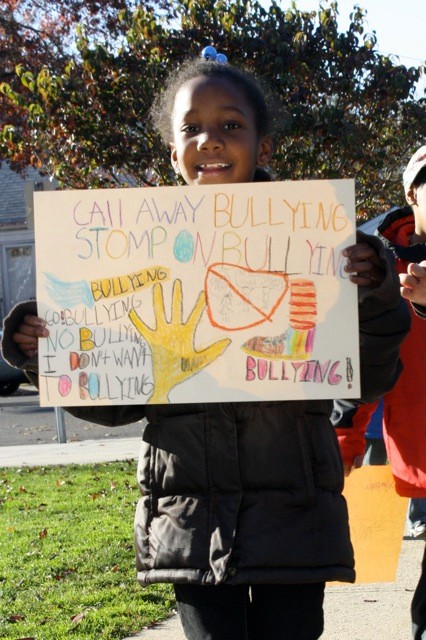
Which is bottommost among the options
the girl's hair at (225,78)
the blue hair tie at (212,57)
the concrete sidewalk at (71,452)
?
the concrete sidewalk at (71,452)

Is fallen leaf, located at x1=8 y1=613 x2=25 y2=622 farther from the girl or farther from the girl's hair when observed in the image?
the girl's hair

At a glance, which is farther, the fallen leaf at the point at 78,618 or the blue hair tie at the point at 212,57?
the fallen leaf at the point at 78,618

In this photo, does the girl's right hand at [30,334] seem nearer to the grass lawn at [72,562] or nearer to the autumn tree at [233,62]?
the grass lawn at [72,562]

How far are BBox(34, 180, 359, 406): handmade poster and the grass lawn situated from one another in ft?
6.18

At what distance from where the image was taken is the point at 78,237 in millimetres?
2812

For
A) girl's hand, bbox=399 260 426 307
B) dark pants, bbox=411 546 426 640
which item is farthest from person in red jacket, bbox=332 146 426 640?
girl's hand, bbox=399 260 426 307

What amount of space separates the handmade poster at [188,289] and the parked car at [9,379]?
18.3 metres

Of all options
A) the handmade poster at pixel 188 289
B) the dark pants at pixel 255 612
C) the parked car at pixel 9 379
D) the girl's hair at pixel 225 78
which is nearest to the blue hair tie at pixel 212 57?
the girl's hair at pixel 225 78

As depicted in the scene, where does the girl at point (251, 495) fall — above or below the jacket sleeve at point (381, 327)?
below

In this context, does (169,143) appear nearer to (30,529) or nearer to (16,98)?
(30,529)

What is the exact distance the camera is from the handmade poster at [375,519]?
365 cm

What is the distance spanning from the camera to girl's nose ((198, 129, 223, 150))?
2836mm

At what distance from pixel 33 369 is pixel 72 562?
3047mm

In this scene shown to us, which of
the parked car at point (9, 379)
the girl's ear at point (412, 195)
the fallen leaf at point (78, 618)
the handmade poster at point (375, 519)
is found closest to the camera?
the girl's ear at point (412, 195)
